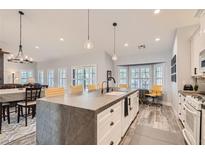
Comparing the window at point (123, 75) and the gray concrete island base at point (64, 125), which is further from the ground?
the window at point (123, 75)

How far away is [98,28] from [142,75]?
11.6ft

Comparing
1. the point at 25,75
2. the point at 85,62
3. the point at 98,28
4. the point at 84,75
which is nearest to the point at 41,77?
the point at 25,75

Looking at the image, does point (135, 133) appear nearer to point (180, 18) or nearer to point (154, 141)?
point (154, 141)

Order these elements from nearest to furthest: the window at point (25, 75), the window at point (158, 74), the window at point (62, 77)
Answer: the window at point (158, 74), the window at point (62, 77), the window at point (25, 75)

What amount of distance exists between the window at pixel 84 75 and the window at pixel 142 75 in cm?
152

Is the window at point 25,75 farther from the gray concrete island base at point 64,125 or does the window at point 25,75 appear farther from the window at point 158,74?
the window at point 158,74

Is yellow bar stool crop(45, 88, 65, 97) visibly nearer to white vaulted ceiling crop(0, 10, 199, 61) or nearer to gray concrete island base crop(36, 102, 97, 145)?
gray concrete island base crop(36, 102, 97, 145)

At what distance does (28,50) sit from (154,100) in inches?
291

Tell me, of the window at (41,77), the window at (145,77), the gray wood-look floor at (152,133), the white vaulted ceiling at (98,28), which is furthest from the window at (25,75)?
the window at (145,77)

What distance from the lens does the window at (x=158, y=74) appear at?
5.68 metres

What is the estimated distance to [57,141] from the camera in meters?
1.60

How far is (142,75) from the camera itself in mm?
6254

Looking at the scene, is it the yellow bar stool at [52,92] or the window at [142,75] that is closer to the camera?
the yellow bar stool at [52,92]
